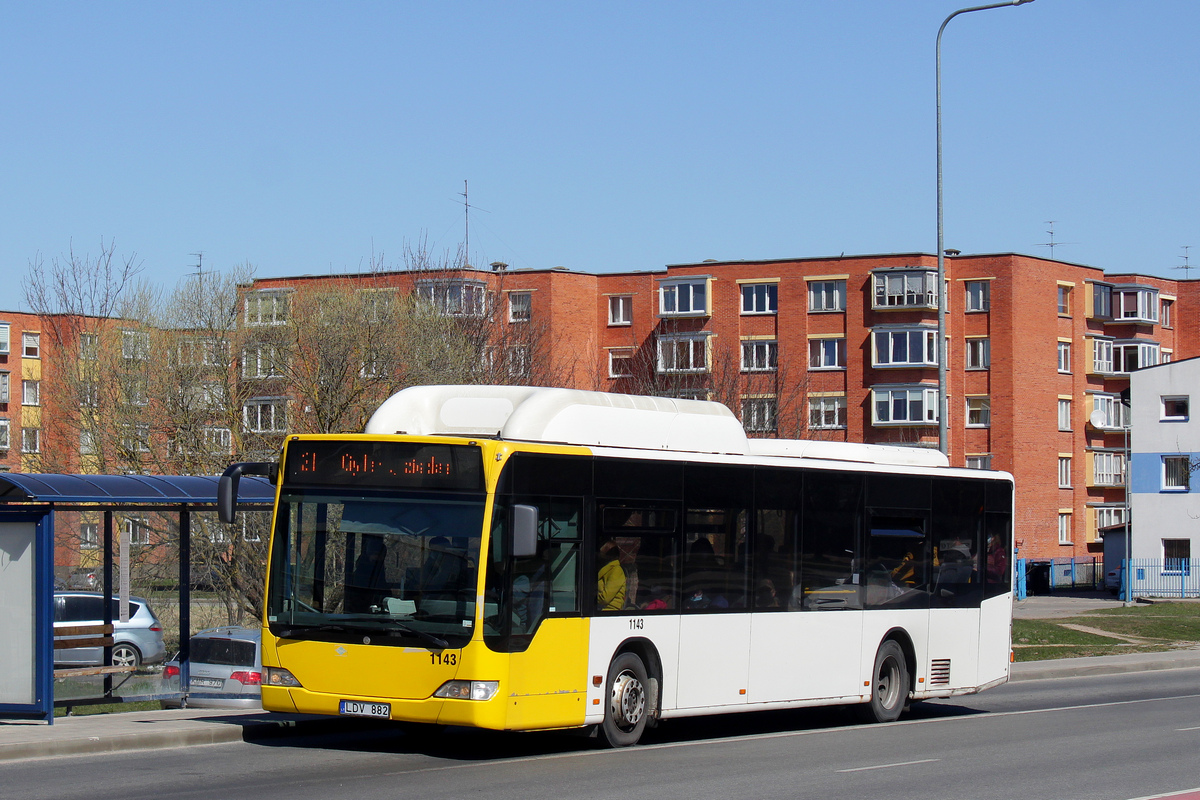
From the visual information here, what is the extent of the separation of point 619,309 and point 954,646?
202 feet

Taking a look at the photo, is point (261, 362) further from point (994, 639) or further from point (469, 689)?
point (469, 689)

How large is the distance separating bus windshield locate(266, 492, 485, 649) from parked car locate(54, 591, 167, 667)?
3461 mm

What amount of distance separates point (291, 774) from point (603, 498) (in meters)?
3.61

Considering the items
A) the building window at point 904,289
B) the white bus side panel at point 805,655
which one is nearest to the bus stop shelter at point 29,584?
the white bus side panel at point 805,655

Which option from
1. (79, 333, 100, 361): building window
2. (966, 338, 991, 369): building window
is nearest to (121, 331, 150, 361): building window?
(79, 333, 100, 361): building window

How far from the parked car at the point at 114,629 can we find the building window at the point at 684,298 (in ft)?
170

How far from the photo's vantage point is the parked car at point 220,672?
50.4ft

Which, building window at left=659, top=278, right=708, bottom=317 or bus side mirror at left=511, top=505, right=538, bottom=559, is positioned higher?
building window at left=659, top=278, right=708, bottom=317

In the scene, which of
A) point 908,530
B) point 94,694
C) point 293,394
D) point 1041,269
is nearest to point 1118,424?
point 1041,269

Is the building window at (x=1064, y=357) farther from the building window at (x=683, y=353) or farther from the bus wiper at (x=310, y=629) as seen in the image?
the bus wiper at (x=310, y=629)

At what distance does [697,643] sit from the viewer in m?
13.9

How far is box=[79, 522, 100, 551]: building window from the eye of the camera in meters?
19.0

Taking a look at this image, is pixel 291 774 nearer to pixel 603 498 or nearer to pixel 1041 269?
pixel 603 498

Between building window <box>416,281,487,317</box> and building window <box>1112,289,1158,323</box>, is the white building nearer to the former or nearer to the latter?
building window <box>1112,289,1158,323</box>
